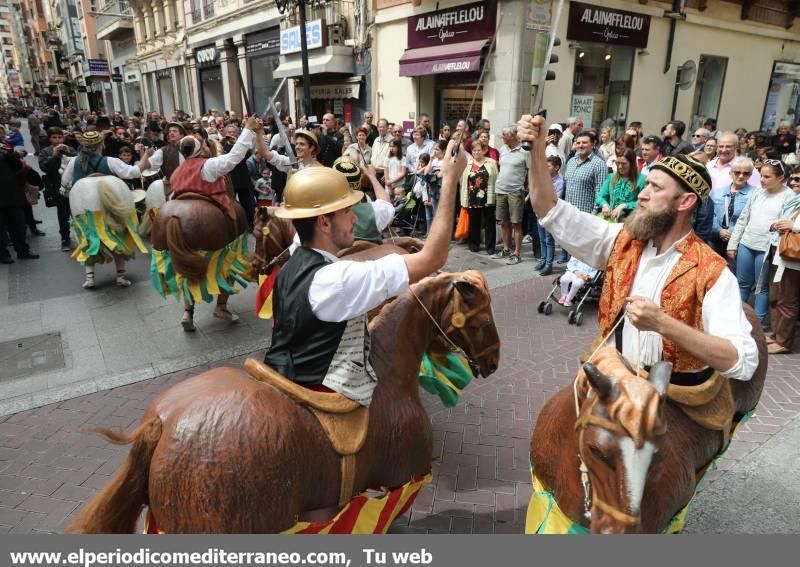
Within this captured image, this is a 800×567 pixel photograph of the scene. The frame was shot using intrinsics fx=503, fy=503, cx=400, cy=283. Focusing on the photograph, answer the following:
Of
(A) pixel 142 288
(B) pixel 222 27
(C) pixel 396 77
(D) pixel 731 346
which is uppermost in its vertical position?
(B) pixel 222 27

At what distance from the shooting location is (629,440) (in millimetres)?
1426

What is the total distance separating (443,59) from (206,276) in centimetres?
996

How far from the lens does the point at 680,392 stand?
1.95 metres

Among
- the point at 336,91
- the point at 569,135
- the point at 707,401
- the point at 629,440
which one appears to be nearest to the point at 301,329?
the point at 629,440

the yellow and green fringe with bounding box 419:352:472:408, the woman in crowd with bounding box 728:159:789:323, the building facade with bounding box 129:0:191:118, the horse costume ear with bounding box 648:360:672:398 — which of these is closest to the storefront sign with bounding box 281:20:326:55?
the building facade with bounding box 129:0:191:118

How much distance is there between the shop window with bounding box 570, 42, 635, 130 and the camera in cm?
1369

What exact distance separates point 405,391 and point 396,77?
47.9ft

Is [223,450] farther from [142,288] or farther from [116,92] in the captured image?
[116,92]

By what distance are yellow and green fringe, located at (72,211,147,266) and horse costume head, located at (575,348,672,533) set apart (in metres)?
7.13

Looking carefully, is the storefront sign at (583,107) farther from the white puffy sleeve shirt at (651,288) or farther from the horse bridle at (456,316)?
the horse bridle at (456,316)

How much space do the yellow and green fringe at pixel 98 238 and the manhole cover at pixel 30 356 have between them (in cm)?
159

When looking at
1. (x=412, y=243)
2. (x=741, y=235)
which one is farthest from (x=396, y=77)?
(x=412, y=243)

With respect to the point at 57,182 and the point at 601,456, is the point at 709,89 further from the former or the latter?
the point at 601,456

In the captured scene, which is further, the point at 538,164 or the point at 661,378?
the point at 538,164
